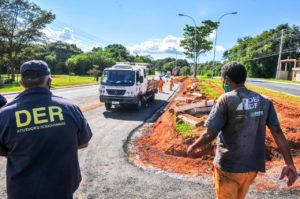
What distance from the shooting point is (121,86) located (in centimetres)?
1709

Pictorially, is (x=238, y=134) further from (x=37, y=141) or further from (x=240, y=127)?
(x=37, y=141)

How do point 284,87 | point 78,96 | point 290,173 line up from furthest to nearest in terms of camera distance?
1. point 284,87
2. point 78,96
3. point 290,173

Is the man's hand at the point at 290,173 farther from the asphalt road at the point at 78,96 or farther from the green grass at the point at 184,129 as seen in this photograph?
the asphalt road at the point at 78,96

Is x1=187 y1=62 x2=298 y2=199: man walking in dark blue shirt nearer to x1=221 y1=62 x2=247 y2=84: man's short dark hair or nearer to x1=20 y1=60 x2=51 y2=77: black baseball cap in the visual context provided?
x1=221 y1=62 x2=247 y2=84: man's short dark hair

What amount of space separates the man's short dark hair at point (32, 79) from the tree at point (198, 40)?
2176 inches

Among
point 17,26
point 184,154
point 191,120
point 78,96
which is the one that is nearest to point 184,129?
point 191,120

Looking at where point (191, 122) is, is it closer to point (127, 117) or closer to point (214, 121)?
point (127, 117)

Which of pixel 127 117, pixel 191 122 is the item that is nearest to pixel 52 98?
pixel 191 122

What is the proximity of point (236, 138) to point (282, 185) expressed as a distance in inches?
130

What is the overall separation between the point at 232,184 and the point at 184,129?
669cm

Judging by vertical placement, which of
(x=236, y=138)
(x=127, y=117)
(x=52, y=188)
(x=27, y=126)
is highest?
(x=27, y=126)

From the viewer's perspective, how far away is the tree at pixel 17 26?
155 ft

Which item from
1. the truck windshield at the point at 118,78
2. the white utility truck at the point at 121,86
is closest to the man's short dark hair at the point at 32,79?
the white utility truck at the point at 121,86

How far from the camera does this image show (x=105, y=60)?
8031 centimetres
